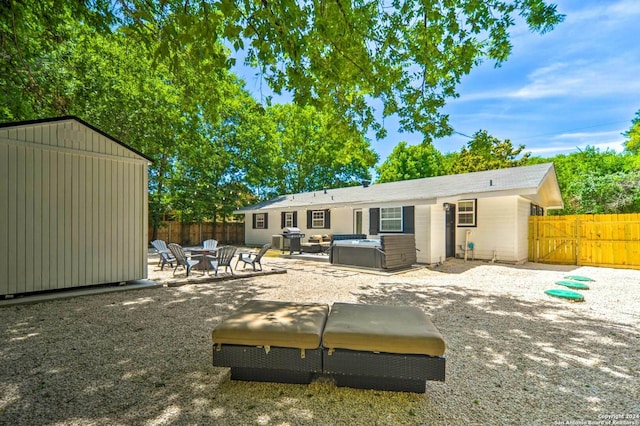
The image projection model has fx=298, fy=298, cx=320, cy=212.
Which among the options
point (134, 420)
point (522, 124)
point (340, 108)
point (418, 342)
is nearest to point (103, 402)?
→ point (134, 420)

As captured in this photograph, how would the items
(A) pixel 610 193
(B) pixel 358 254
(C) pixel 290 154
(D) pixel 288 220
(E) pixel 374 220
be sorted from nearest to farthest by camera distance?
(B) pixel 358 254, (E) pixel 374 220, (A) pixel 610 193, (D) pixel 288 220, (C) pixel 290 154

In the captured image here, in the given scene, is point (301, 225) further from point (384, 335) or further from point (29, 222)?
point (384, 335)

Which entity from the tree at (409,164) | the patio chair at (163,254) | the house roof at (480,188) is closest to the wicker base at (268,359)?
the patio chair at (163,254)

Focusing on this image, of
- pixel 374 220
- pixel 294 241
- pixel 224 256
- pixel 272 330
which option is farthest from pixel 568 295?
pixel 294 241

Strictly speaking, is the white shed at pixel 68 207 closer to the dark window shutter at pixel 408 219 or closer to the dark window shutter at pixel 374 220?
the dark window shutter at pixel 374 220

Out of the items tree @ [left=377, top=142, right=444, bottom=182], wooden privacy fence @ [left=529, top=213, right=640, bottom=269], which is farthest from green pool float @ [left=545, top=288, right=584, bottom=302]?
tree @ [left=377, top=142, right=444, bottom=182]

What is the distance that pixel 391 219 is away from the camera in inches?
488

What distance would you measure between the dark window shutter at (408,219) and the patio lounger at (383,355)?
361 inches

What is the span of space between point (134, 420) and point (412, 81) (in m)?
7.04

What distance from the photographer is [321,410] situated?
2336 millimetres

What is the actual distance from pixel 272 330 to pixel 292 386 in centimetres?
59

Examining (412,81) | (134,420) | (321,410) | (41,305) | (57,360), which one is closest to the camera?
(134,420)

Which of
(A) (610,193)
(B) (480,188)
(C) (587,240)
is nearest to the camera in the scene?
(C) (587,240)

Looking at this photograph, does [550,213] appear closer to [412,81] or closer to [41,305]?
[412,81]
